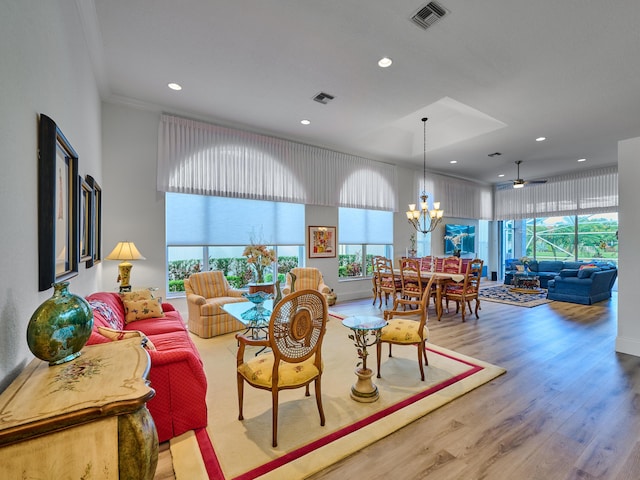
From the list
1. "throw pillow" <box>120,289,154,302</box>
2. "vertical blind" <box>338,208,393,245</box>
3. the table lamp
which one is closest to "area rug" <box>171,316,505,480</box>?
"throw pillow" <box>120,289,154,302</box>

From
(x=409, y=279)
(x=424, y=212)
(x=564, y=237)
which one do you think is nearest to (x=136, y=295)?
(x=409, y=279)

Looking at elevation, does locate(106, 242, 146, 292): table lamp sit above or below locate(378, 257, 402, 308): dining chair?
above

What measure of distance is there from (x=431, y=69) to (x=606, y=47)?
69.0 inches

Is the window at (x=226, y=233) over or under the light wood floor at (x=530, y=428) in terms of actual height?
over

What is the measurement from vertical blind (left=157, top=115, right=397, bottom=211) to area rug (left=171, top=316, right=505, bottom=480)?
121 inches

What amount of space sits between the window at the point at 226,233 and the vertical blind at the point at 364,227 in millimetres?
1214

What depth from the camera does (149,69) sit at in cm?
374

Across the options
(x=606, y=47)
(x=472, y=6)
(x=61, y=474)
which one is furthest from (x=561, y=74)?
(x=61, y=474)

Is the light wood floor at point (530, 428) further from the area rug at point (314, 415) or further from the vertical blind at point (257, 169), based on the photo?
the vertical blind at point (257, 169)

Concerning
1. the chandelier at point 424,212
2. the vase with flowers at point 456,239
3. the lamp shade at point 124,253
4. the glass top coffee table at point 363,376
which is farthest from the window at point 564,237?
the lamp shade at point 124,253

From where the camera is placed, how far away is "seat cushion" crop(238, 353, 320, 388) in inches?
84.0

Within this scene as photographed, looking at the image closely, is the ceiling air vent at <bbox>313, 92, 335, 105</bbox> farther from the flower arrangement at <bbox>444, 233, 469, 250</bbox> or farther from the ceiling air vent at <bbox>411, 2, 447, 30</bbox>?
the flower arrangement at <bbox>444, 233, 469, 250</bbox>

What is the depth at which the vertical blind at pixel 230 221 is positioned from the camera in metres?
5.17

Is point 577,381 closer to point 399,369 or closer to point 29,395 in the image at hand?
point 399,369
